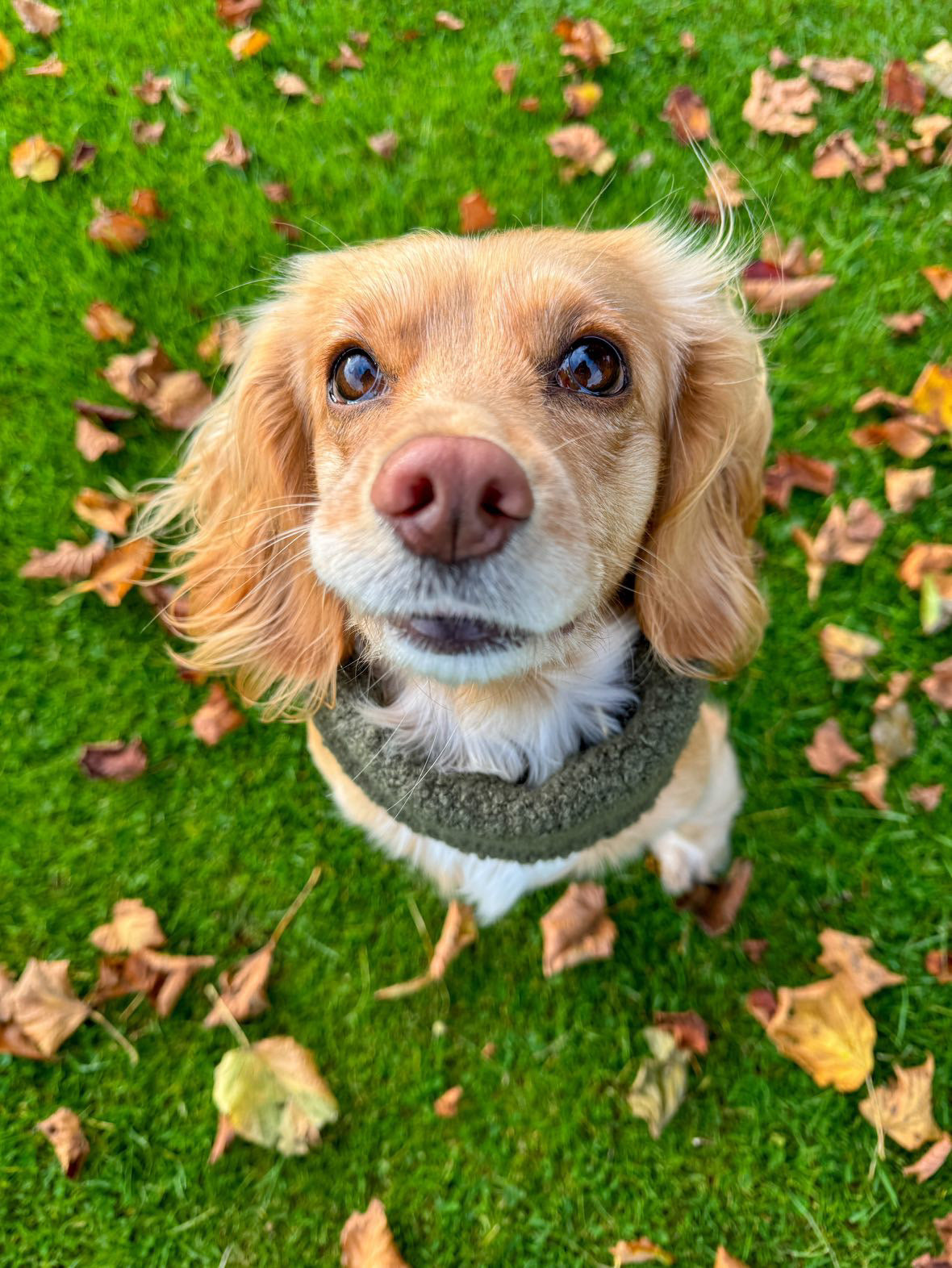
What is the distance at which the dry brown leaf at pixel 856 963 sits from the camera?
2.64 meters

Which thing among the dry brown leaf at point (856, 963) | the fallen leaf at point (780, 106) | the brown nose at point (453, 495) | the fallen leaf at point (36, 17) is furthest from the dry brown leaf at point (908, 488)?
the fallen leaf at point (36, 17)

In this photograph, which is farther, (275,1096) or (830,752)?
(830,752)

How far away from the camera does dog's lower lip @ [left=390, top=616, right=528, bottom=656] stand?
1480 millimetres

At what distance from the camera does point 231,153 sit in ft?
11.8

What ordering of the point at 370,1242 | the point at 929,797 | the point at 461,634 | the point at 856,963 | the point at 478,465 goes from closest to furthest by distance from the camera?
the point at 478,465 < the point at 461,634 < the point at 370,1242 < the point at 856,963 < the point at 929,797

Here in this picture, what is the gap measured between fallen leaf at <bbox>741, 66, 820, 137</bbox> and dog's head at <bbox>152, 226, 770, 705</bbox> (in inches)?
79.2

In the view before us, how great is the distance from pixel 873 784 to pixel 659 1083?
128cm

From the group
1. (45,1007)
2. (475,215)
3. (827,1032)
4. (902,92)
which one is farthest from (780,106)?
(45,1007)

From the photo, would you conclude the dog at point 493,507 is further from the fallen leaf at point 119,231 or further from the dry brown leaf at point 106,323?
the fallen leaf at point 119,231

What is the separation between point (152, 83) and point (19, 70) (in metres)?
0.64

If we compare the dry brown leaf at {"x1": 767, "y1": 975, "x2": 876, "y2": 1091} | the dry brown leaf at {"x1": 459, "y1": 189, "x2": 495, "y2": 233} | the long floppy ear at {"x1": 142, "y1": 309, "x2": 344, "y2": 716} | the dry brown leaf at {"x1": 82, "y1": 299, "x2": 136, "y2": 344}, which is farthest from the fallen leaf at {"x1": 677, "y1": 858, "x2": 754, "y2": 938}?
the dry brown leaf at {"x1": 82, "y1": 299, "x2": 136, "y2": 344}

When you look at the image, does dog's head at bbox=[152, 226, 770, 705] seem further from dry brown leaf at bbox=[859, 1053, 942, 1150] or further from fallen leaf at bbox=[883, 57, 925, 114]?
fallen leaf at bbox=[883, 57, 925, 114]

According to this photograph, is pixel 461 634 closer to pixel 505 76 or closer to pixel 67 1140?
pixel 67 1140

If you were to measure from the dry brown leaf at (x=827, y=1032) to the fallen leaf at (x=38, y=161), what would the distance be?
454cm
